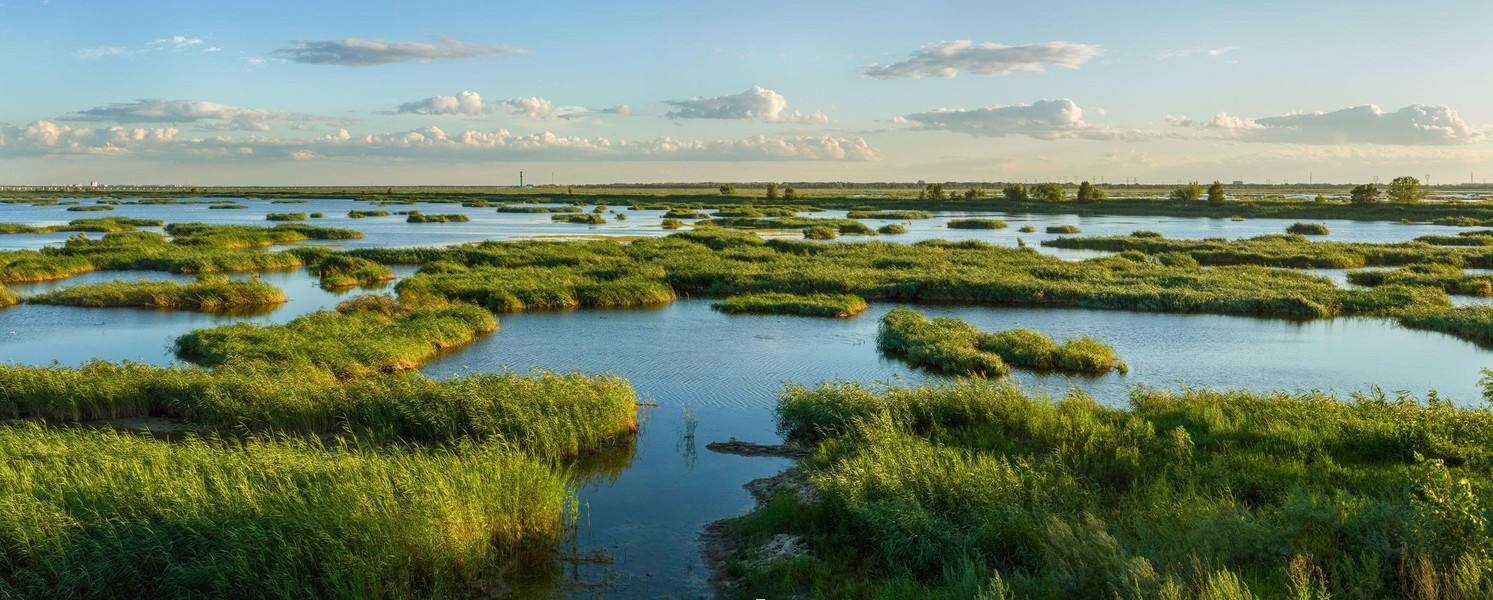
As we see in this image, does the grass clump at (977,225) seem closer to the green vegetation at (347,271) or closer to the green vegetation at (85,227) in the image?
the green vegetation at (347,271)

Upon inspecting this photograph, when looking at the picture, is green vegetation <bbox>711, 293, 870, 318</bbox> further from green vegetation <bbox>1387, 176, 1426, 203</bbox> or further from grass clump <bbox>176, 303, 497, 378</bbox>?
green vegetation <bbox>1387, 176, 1426, 203</bbox>

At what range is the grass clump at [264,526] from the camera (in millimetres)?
9523

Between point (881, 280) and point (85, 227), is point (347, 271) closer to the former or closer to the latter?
point (881, 280)

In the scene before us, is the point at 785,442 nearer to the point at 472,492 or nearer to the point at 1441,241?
the point at 472,492

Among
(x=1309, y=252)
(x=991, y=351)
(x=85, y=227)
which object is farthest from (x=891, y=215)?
(x=991, y=351)

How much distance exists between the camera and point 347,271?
1732 inches

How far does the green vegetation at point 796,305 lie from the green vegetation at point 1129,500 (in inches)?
617

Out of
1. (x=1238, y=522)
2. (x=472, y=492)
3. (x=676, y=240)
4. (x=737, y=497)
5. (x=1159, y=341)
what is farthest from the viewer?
(x=676, y=240)

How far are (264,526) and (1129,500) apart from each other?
32.4 ft

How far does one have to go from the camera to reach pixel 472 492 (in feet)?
36.2

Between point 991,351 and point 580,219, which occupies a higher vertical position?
point 580,219

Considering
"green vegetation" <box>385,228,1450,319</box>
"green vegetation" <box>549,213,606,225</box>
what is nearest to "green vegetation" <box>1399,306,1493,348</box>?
"green vegetation" <box>385,228,1450,319</box>

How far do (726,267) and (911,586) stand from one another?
33901mm

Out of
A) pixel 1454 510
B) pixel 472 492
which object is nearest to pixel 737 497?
pixel 472 492
